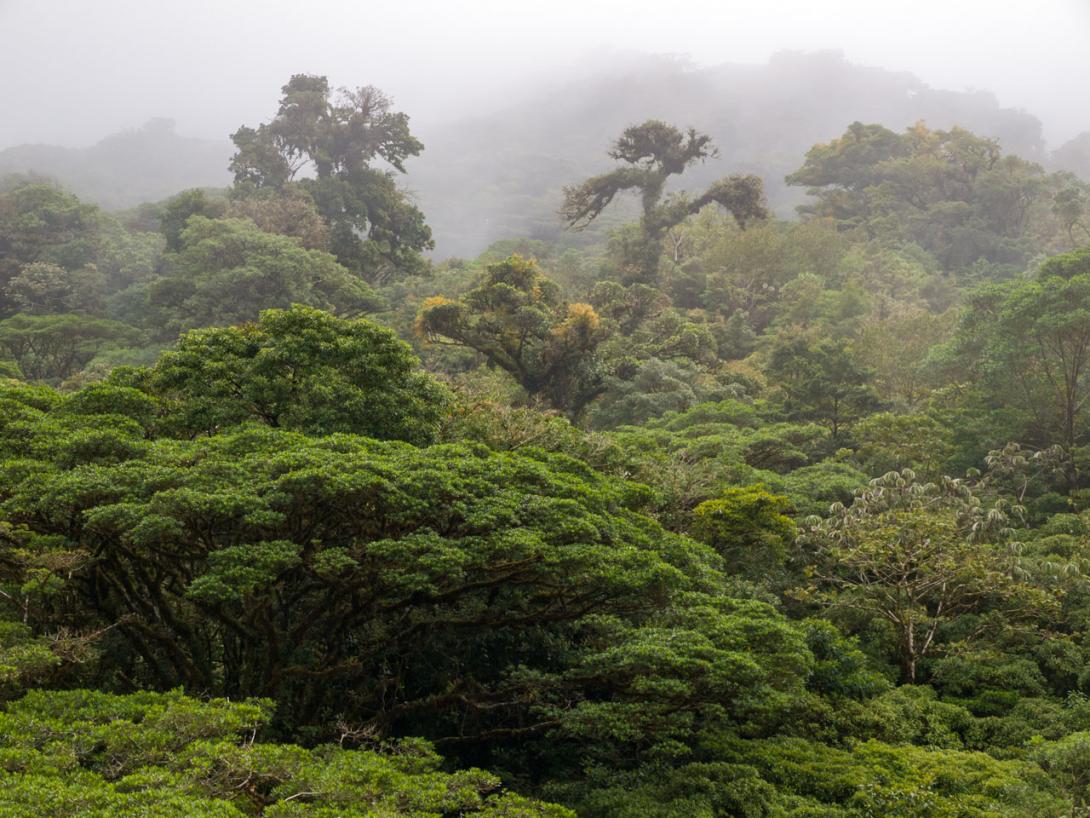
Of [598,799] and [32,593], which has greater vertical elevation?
[32,593]

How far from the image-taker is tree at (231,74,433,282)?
4559 centimetres

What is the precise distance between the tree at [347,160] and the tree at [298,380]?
105ft

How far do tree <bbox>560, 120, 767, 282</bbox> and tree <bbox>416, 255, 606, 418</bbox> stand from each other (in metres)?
12.8

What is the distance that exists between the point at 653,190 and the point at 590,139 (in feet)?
339

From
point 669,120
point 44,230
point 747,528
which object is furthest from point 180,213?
point 669,120

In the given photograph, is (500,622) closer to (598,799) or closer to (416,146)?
(598,799)

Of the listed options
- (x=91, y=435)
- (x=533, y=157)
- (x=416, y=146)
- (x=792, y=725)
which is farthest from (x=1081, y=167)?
(x=91, y=435)

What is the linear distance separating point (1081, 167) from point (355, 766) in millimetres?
114126

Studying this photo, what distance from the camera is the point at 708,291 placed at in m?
44.5

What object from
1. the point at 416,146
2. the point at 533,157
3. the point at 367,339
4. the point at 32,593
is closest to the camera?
the point at 32,593

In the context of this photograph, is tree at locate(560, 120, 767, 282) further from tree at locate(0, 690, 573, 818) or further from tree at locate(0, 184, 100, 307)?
tree at locate(0, 690, 573, 818)

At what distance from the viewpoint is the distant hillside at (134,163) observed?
3939 inches

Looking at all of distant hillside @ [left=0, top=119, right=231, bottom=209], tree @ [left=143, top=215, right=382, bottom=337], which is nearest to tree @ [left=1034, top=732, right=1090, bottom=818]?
tree @ [left=143, top=215, right=382, bottom=337]

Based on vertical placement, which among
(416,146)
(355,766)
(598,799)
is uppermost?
(416,146)
